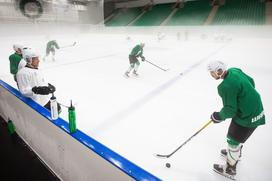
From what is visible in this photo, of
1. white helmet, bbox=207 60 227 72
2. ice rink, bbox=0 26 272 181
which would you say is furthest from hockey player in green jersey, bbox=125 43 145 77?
white helmet, bbox=207 60 227 72

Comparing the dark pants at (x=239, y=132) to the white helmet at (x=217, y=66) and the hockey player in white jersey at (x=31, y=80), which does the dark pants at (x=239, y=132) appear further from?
the hockey player in white jersey at (x=31, y=80)

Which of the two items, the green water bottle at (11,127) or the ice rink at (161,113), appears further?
the green water bottle at (11,127)

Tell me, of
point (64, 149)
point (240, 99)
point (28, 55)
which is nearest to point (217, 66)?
point (240, 99)

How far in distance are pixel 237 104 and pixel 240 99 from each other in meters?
0.05

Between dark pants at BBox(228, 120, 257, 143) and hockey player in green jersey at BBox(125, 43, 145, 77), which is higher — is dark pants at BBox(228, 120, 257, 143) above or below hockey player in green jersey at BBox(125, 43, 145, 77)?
below

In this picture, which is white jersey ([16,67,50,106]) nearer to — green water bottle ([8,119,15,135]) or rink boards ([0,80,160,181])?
rink boards ([0,80,160,181])

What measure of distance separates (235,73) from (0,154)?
2.55 meters

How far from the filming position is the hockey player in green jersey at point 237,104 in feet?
4.59

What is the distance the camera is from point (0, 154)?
2.02 metres

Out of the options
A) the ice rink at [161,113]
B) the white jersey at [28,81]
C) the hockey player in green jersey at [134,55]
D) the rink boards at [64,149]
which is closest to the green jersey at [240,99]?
the ice rink at [161,113]

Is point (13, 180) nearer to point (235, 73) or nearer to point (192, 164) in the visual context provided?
point (192, 164)

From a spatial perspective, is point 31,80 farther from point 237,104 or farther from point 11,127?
point 237,104

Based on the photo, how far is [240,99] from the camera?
4.67ft

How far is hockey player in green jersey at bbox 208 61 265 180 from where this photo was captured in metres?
1.40
